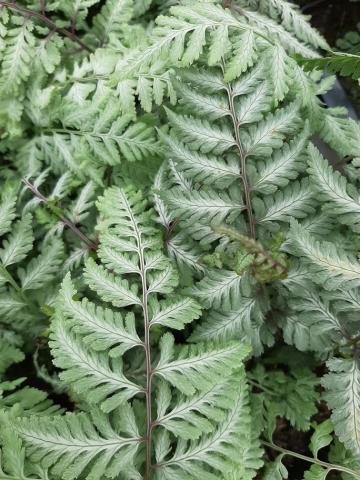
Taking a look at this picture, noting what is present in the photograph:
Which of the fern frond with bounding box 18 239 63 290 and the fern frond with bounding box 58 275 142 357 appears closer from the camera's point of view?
the fern frond with bounding box 58 275 142 357

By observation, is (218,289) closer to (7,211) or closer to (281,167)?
(281,167)

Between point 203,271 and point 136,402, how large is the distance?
0.40 m

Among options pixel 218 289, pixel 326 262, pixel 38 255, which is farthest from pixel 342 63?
pixel 38 255

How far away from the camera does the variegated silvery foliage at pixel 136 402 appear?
1156 mm

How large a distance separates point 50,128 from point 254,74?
81 centimetres

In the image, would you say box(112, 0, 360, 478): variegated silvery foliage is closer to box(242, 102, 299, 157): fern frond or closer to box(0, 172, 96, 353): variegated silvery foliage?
box(242, 102, 299, 157): fern frond

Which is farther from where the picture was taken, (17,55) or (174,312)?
(17,55)

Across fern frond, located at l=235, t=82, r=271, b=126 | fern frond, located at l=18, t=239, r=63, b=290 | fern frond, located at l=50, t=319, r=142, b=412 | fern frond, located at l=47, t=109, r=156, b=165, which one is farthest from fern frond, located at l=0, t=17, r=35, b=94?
fern frond, located at l=50, t=319, r=142, b=412

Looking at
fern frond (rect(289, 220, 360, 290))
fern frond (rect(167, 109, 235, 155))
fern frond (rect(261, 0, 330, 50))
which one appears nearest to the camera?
fern frond (rect(289, 220, 360, 290))

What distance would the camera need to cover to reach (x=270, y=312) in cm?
142

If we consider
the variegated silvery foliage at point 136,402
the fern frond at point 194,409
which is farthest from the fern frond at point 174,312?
the fern frond at point 194,409

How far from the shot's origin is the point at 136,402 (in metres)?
1.30

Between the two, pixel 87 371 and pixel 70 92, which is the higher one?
pixel 70 92

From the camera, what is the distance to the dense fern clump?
1171mm
